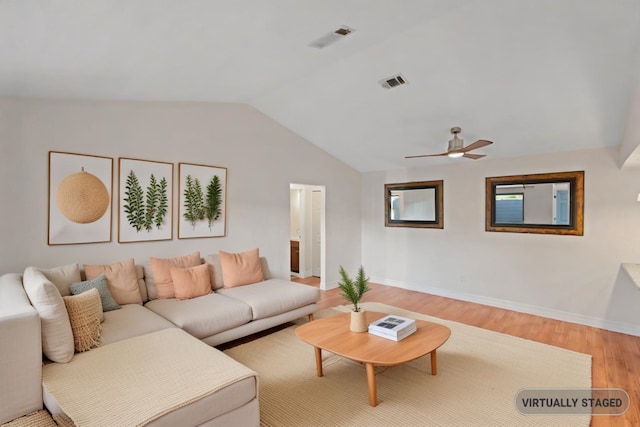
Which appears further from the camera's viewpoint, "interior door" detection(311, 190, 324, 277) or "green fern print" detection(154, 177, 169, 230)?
"interior door" detection(311, 190, 324, 277)

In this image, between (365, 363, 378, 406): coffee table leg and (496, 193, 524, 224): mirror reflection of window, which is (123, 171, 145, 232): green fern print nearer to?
(365, 363, 378, 406): coffee table leg

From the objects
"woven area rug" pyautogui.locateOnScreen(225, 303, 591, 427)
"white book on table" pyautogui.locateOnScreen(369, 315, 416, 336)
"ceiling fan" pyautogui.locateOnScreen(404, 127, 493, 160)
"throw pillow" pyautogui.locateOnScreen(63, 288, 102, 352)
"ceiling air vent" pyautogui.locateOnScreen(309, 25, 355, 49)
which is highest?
"ceiling air vent" pyautogui.locateOnScreen(309, 25, 355, 49)

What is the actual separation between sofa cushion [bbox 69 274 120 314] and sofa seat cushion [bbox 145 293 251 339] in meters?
0.35

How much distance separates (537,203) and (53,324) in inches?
218

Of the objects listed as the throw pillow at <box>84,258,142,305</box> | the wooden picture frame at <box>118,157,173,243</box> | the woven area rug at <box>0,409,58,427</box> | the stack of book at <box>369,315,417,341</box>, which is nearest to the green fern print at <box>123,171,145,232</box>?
the wooden picture frame at <box>118,157,173,243</box>

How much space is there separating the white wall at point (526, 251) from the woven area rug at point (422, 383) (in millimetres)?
1267

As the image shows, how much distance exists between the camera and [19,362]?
195cm

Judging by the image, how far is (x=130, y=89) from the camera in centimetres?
331

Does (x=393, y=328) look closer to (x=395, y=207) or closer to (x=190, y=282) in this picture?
(x=190, y=282)

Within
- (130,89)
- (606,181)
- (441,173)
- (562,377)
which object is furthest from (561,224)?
(130,89)

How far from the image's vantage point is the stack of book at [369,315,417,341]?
2.72 m

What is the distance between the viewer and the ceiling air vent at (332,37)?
111 inches

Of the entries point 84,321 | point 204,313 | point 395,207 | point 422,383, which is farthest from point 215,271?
point 395,207

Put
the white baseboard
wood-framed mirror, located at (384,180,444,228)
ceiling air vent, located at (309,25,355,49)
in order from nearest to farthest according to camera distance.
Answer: ceiling air vent, located at (309,25,355,49) → the white baseboard → wood-framed mirror, located at (384,180,444,228)
